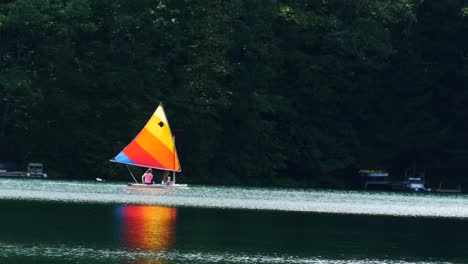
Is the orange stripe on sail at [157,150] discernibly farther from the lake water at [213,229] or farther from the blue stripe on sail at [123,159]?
the lake water at [213,229]

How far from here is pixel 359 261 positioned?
4175 centimetres

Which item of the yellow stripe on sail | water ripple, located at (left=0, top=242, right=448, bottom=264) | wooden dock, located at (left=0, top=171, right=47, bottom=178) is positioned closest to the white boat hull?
the yellow stripe on sail

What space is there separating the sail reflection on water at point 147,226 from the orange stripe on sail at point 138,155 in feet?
80.4

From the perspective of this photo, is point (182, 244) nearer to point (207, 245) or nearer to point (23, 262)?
point (207, 245)

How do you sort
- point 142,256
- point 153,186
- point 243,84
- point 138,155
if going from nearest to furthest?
point 142,256
point 153,186
point 138,155
point 243,84

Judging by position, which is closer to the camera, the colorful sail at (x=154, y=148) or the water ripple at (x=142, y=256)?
the water ripple at (x=142, y=256)

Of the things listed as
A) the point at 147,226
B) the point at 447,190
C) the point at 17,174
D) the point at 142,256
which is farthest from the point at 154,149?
the point at 142,256

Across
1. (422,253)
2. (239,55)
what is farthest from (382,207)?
(239,55)

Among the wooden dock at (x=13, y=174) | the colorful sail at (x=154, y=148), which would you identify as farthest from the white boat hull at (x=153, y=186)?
the wooden dock at (x=13, y=174)

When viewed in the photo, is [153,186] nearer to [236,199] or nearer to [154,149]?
[154,149]

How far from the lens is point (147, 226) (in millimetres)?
51156

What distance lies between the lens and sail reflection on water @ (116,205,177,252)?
44006mm

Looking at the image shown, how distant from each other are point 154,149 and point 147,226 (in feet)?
121

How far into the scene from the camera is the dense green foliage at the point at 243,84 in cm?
9794
